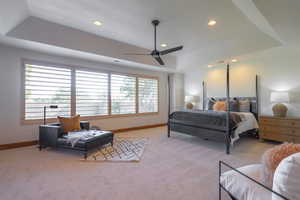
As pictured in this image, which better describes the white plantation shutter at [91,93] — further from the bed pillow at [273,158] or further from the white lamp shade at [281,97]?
the white lamp shade at [281,97]

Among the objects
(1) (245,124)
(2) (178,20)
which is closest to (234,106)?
(1) (245,124)

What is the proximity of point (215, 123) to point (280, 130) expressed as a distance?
1.89m

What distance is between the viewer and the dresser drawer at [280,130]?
12.6ft

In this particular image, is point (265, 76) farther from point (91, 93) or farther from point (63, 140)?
point (63, 140)

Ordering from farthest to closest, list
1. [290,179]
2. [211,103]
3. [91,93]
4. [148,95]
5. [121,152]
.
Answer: [148,95]
[211,103]
[91,93]
[121,152]
[290,179]

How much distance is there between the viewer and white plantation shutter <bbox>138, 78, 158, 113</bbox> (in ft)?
21.4

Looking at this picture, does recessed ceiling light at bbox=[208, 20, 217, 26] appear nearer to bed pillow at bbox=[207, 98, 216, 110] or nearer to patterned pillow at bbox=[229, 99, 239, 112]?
patterned pillow at bbox=[229, 99, 239, 112]

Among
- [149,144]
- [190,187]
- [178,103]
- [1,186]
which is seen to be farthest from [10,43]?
[178,103]

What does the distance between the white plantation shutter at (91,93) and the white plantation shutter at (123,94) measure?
0.29 metres

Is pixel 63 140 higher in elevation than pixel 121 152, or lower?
higher

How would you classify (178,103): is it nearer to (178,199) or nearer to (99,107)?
(99,107)

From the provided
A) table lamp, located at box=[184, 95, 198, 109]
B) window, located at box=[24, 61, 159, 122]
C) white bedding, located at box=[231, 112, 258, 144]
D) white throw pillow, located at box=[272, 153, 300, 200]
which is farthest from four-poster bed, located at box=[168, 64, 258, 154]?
white throw pillow, located at box=[272, 153, 300, 200]

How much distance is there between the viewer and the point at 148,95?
6746 millimetres

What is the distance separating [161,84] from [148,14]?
166 inches
